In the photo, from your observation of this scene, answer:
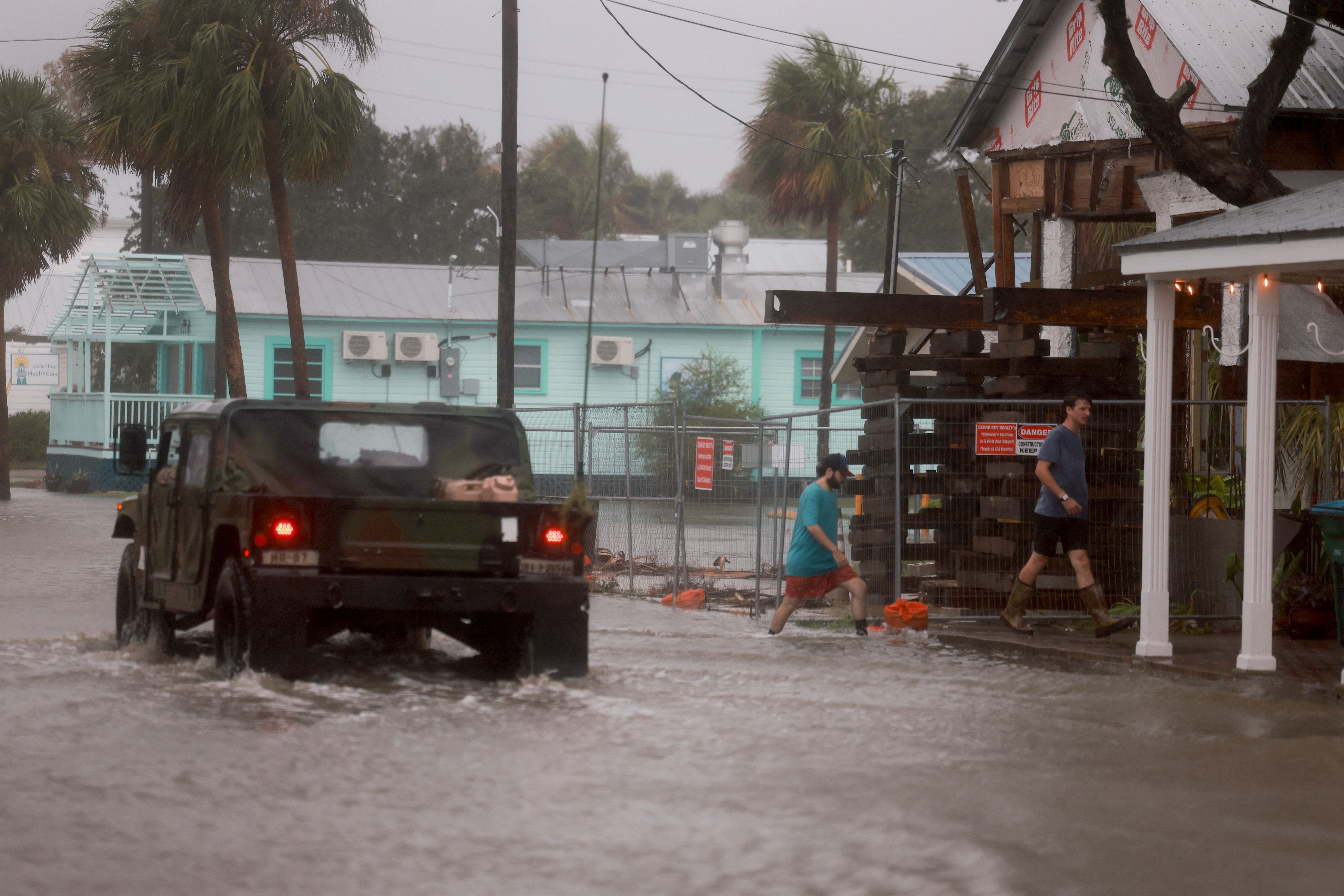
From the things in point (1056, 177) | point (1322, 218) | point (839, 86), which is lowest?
point (1322, 218)

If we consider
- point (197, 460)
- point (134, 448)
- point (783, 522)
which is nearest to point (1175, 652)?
point (783, 522)

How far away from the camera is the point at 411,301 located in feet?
126

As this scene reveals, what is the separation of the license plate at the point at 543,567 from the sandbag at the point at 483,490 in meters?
0.62

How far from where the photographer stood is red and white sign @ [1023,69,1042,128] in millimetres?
21141

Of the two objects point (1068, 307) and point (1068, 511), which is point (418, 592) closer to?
point (1068, 511)

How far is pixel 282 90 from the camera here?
80.0 ft

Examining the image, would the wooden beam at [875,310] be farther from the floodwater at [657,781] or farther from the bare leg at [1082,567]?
the floodwater at [657,781]

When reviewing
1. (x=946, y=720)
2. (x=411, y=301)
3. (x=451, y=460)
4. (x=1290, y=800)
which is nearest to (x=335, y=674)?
(x=451, y=460)

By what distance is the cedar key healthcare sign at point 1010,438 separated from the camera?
45.5 ft

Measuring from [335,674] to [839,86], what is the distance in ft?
98.1

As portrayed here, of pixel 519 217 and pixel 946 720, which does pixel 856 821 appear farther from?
pixel 519 217

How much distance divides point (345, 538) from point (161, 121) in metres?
16.7

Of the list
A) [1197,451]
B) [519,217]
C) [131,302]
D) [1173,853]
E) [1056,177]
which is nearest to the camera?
[1173,853]

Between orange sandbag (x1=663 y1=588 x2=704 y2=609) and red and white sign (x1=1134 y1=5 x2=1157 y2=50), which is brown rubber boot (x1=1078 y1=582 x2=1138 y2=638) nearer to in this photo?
orange sandbag (x1=663 y1=588 x2=704 y2=609)
